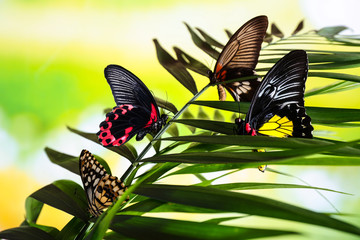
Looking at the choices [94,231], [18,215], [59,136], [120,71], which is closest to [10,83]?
[59,136]

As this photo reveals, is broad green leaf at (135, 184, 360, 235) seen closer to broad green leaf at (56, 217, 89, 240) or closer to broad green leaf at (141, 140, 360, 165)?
broad green leaf at (141, 140, 360, 165)

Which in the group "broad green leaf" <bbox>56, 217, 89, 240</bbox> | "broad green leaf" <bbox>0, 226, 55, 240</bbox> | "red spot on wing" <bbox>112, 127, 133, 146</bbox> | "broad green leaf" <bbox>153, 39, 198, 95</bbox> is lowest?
"broad green leaf" <bbox>0, 226, 55, 240</bbox>

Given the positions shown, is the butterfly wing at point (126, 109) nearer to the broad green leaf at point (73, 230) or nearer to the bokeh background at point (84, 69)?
the broad green leaf at point (73, 230)

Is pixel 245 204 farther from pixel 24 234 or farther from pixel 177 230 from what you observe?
pixel 24 234

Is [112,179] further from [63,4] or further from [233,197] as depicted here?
[63,4]

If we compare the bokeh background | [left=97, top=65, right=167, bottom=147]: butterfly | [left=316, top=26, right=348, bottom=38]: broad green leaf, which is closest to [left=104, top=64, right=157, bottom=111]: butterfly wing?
[left=97, top=65, right=167, bottom=147]: butterfly

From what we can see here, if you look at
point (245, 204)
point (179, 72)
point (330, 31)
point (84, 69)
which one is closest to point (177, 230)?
point (245, 204)

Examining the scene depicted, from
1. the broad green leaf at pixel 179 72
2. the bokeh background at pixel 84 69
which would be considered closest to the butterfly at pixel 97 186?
the broad green leaf at pixel 179 72
